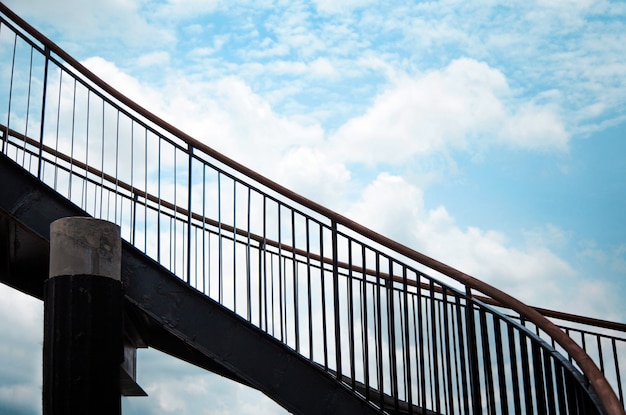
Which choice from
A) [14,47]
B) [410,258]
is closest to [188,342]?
[410,258]

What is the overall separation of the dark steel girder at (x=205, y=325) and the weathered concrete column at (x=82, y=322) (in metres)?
0.50

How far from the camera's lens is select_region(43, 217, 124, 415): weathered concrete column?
5660 millimetres

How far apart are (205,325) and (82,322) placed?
108cm

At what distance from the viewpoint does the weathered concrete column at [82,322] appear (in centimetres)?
566

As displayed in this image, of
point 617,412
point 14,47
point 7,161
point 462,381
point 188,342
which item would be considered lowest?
point 617,412

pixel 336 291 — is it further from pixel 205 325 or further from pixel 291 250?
pixel 291 250

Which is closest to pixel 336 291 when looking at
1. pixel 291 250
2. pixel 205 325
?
pixel 205 325

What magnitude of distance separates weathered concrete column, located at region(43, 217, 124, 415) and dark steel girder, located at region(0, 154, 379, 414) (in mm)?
500

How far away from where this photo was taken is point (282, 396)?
21.1 ft

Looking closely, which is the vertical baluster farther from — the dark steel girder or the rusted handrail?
the rusted handrail

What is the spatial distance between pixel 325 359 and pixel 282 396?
1.41ft

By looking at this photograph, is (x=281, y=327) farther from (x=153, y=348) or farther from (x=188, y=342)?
(x=153, y=348)

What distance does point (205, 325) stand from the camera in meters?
6.55

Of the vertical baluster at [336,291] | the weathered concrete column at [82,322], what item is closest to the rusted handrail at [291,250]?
the vertical baluster at [336,291]
